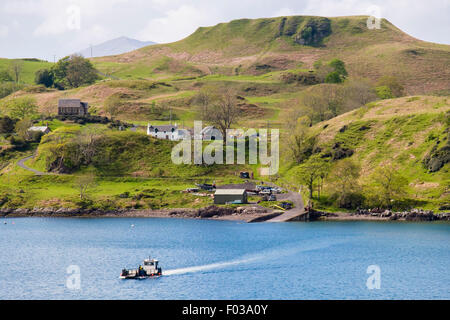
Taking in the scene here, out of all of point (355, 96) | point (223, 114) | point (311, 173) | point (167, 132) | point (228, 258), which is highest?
point (355, 96)

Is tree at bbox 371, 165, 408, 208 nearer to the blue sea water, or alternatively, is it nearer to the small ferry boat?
the blue sea water

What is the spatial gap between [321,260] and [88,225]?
167ft

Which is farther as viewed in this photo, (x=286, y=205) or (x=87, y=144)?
(x=87, y=144)

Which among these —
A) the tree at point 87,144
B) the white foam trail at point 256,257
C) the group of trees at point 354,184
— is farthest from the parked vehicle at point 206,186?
the white foam trail at point 256,257

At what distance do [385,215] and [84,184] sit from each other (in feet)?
220

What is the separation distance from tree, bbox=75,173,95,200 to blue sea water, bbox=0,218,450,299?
1691 centimetres

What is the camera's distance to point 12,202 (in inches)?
5113

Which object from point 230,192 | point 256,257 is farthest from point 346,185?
point 256,257

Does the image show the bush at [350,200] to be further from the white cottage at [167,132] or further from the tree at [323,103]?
the tree at [323,103]

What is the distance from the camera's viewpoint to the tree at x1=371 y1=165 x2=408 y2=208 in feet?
390

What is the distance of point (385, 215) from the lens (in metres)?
116

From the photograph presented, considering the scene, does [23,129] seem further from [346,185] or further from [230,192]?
[346,185]
